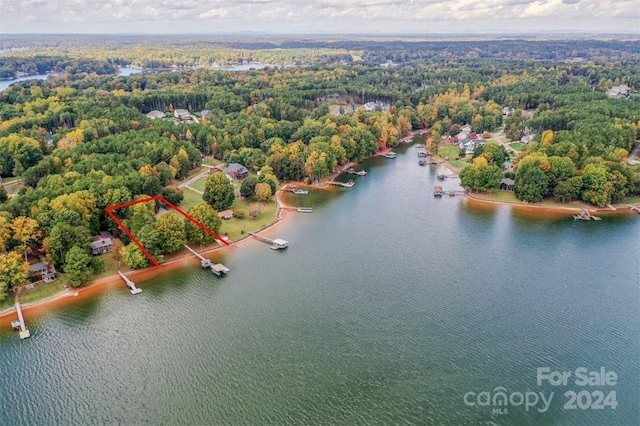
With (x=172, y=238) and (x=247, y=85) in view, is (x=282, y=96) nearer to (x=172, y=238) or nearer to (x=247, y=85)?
(x=247, y=85)

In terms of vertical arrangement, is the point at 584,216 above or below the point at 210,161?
below

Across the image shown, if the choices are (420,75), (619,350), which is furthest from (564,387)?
(420,75)

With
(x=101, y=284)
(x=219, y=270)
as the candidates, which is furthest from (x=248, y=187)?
(x=101, y=284)

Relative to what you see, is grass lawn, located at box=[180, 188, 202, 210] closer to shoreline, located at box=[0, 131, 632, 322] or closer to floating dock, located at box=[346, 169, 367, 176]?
shoreline, located at box=[0, 131, 632, 322]

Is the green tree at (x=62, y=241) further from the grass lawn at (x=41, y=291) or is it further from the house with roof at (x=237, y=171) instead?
the house with roof at (x=237, y=171)

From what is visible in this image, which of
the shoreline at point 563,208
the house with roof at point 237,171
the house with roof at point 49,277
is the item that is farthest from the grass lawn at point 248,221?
the shoreline at point 563,208

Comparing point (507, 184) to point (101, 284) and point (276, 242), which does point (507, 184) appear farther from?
point (101, 284)

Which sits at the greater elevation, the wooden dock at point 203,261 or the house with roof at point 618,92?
the house with roof at point 618,92
